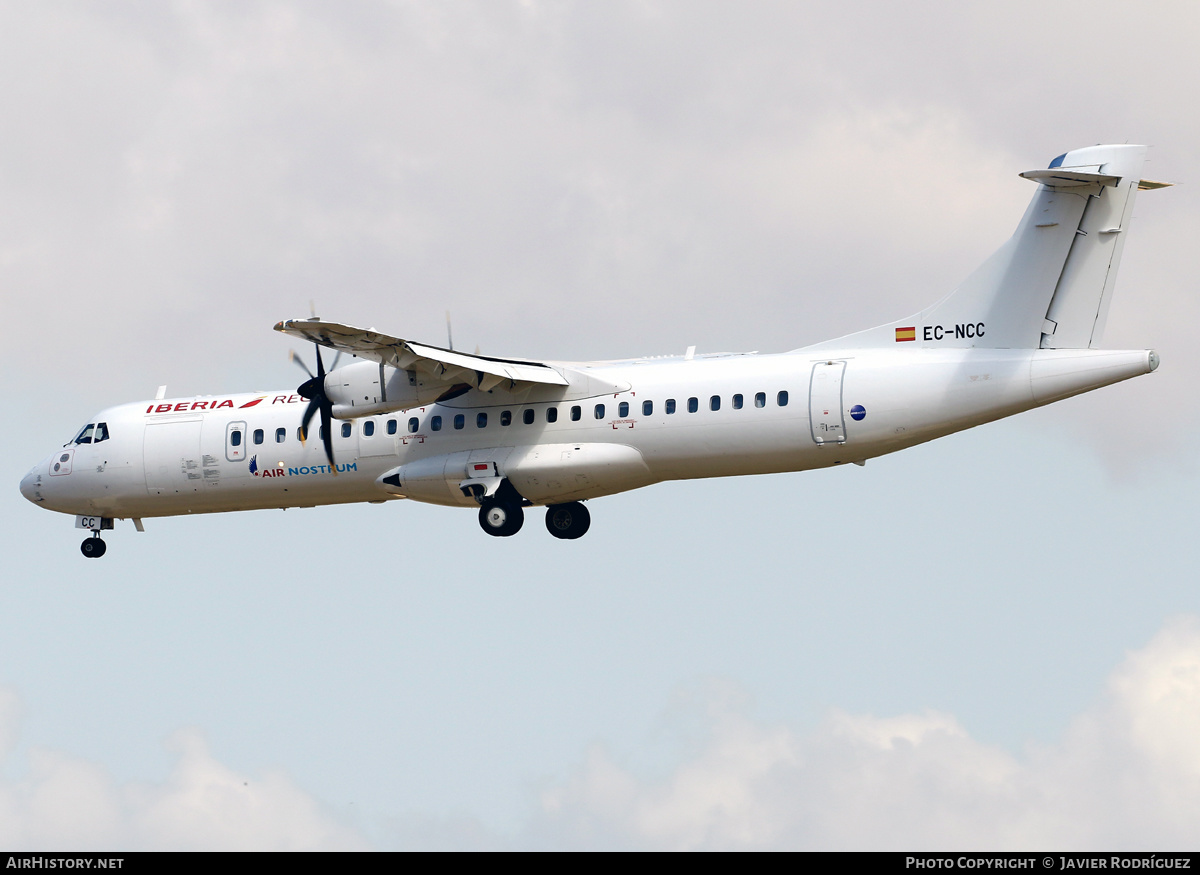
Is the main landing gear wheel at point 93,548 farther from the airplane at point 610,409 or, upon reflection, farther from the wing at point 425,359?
the wing at point 425,359

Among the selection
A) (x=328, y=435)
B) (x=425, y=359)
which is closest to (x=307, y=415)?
(x=328, y=435)

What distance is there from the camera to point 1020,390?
31.2 m

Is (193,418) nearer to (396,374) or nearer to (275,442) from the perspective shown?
(275,442)

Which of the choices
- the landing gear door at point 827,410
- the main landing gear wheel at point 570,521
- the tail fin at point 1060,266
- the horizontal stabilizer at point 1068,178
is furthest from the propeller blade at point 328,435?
the horizontal stabilizer at point 1068,178

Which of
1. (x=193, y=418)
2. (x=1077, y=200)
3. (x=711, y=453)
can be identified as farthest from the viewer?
(x=193, y=418)

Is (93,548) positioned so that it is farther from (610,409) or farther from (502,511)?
(610,409)

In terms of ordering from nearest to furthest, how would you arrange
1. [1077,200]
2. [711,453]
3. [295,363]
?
[1077,200], [711,453], [295,363]

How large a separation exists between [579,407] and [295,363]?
6.25 metres

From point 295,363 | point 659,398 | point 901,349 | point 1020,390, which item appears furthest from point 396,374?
point 1020,390

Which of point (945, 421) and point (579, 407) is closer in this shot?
point (945, 421)

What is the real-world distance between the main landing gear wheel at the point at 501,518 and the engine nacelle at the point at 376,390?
2.73m

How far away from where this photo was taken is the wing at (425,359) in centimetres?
3256
